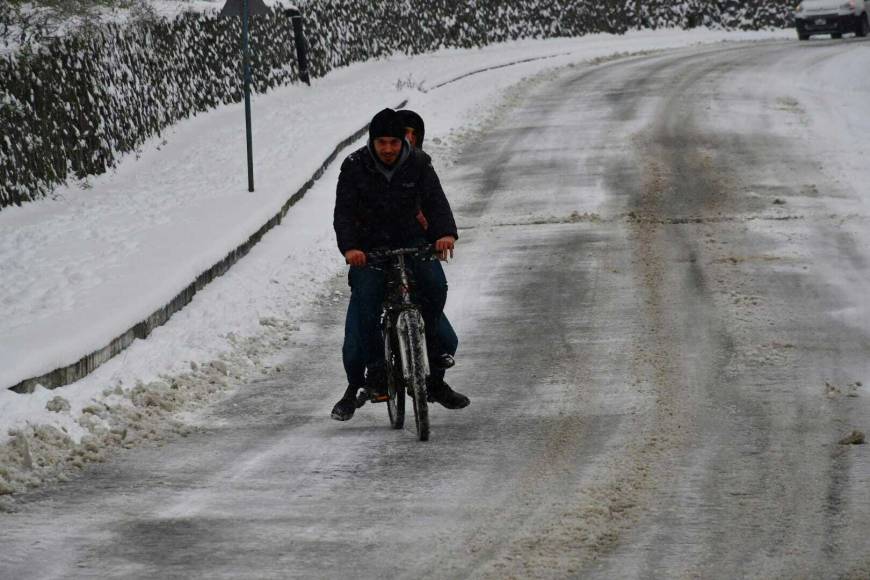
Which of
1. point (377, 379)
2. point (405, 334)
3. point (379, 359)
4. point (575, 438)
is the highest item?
point (405, 334)

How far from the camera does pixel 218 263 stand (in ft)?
43.6

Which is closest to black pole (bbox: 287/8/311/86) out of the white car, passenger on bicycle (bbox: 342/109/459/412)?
the white car

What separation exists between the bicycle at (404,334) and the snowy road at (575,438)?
27cm

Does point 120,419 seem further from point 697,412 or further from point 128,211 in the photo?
point 128,211

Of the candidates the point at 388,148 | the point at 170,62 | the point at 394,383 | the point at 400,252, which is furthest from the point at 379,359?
the point at 170,62

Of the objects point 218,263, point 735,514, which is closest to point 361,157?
point 735,514

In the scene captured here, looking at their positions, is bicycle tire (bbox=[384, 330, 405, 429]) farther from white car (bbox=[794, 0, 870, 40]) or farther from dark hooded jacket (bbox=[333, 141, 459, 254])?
white car (bbox=[794, 0, 870, 40])

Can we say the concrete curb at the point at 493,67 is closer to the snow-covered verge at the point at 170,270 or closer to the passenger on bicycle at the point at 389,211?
the snow-covered verge at the point at 170,270

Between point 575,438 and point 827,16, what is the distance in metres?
35.3

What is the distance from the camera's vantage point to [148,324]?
11.0m

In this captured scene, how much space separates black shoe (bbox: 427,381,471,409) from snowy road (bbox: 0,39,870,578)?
0.13 m

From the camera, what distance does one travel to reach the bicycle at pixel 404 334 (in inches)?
317

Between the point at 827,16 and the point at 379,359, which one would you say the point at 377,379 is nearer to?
the point at 379,359

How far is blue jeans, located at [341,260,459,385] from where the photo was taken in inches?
328
